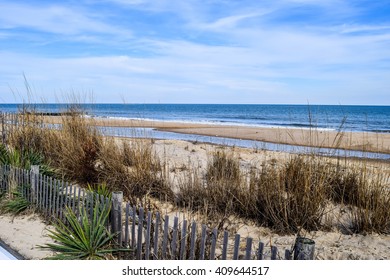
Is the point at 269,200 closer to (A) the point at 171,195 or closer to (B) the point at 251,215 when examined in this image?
(B) the point at 251,215

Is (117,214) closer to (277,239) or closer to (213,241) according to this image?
(213,241)

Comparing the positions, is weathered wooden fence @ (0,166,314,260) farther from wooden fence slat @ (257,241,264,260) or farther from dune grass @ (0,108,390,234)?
dune grass @ (0,108,390,234)

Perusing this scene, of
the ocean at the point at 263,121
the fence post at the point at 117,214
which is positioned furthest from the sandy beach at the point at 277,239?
the ocean at the point at 263,121

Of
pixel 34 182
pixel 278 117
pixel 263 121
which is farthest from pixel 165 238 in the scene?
pixel 278 117

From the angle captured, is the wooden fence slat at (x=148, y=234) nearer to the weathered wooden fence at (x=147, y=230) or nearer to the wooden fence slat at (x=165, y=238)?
the weathered wooden fence at (x=147, y=230)

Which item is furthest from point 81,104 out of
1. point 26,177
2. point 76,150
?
point 26,177

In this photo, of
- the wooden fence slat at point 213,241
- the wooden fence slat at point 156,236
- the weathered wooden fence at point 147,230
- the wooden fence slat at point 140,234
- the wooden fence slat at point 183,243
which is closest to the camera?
the wooden fence slat at point 213,241

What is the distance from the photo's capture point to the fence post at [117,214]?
4402 millimetres

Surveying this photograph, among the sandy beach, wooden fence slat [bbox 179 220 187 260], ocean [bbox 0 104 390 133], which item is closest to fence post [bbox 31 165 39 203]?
the sandy beach

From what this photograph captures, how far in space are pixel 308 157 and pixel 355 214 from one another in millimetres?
985

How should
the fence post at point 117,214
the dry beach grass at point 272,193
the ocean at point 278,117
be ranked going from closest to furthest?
the fence post at point 117,214 < the dry beach grass at point 272,193 < the ocean at point 278,117

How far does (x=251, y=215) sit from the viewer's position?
18.6 feet

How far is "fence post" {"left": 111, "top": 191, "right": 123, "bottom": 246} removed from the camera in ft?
14.4

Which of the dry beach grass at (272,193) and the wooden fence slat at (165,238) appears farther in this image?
the dry beach grass at (272,193)
